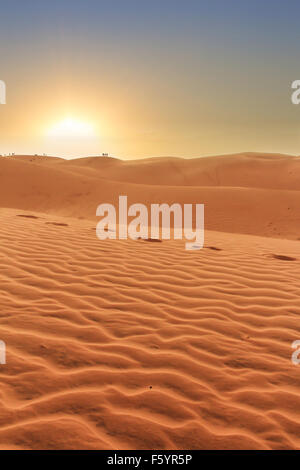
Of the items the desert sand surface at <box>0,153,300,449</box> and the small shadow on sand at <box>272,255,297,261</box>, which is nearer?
the desert sand surface at <box>0,153,300,449</box>

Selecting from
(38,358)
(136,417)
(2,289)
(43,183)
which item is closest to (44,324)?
(38,358)

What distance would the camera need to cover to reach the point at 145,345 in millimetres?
2719

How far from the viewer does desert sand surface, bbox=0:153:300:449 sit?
6.23ft

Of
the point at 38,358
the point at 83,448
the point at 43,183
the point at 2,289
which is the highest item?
the point at 43,183

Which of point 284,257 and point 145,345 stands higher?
point 284,257

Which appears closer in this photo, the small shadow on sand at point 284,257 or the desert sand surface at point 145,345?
the desert sand surface at point 145,345

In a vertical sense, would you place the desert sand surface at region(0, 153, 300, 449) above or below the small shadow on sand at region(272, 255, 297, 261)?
below

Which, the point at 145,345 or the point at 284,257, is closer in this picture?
the point at 145,345

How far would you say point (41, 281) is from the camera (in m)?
3.89

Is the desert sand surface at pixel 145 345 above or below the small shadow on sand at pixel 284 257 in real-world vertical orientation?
below

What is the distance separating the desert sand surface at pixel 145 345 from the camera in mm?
1900

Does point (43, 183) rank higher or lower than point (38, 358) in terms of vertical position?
higher

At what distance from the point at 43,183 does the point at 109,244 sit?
15553mm

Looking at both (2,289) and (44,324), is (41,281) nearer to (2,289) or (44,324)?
(2,289)
